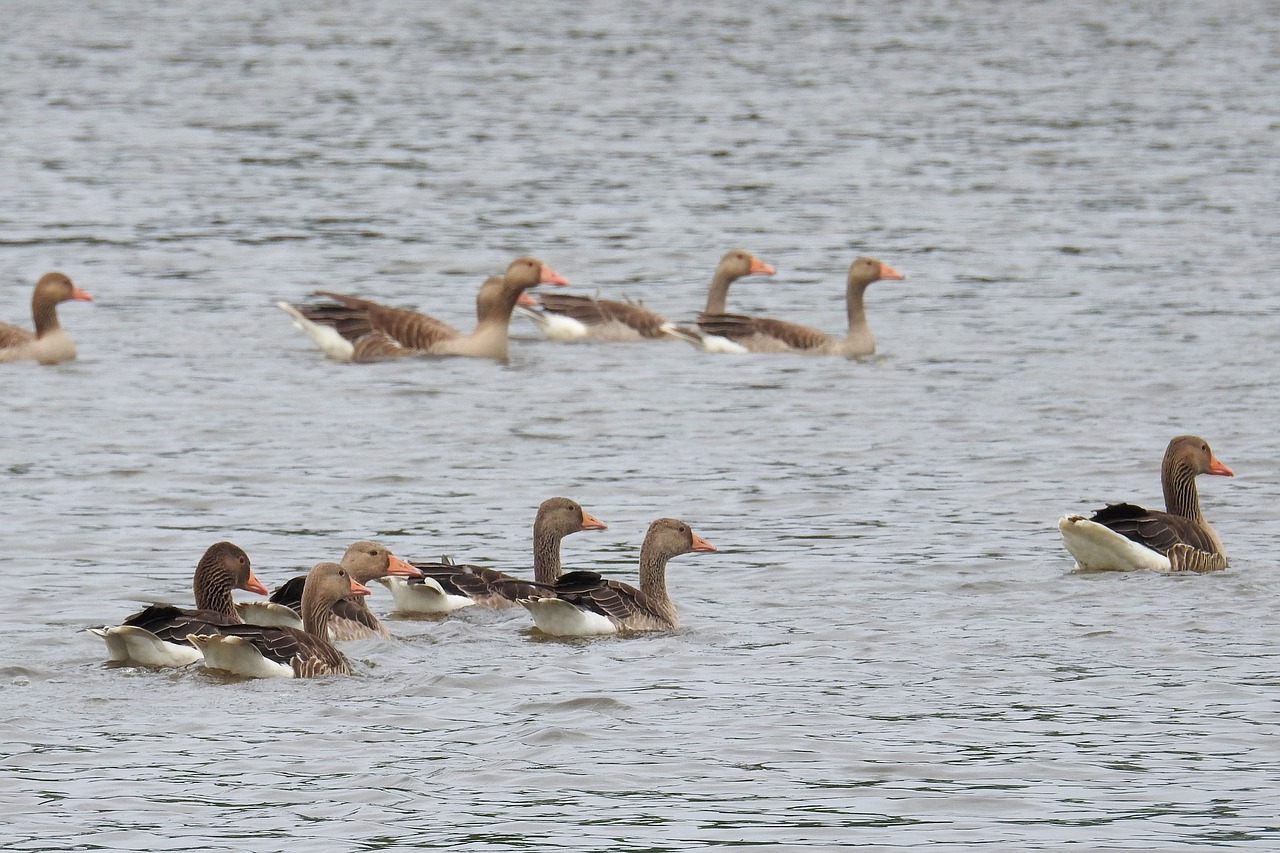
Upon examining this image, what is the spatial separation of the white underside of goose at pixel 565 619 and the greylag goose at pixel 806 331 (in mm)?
11205

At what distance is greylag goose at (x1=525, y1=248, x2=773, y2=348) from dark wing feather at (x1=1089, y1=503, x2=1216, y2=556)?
10375 millimetres

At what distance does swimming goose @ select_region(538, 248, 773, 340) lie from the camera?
83.9 ft

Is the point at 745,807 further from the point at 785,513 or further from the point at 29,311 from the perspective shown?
the point at 29,311

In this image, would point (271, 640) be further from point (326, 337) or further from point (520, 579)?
point (326, 337)

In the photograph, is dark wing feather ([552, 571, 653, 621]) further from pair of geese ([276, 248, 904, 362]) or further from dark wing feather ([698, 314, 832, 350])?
dark wing feather ([698, 314, 832, 350])

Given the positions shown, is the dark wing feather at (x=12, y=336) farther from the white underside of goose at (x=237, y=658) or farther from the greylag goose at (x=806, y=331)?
the white underside of goose at (x=237, y=658)

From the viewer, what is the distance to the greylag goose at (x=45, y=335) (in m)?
23.5

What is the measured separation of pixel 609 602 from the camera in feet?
45.3

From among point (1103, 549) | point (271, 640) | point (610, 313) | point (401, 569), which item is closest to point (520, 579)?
point (401, 569)

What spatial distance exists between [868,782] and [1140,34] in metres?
49.5

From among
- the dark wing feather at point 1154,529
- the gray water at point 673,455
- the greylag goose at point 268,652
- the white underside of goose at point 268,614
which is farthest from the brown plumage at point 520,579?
the dark wing feather at point 1154,529

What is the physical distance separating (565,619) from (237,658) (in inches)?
85.6

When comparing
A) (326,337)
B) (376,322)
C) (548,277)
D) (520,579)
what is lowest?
(520,579)

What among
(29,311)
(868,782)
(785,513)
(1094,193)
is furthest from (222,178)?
(868,782)
